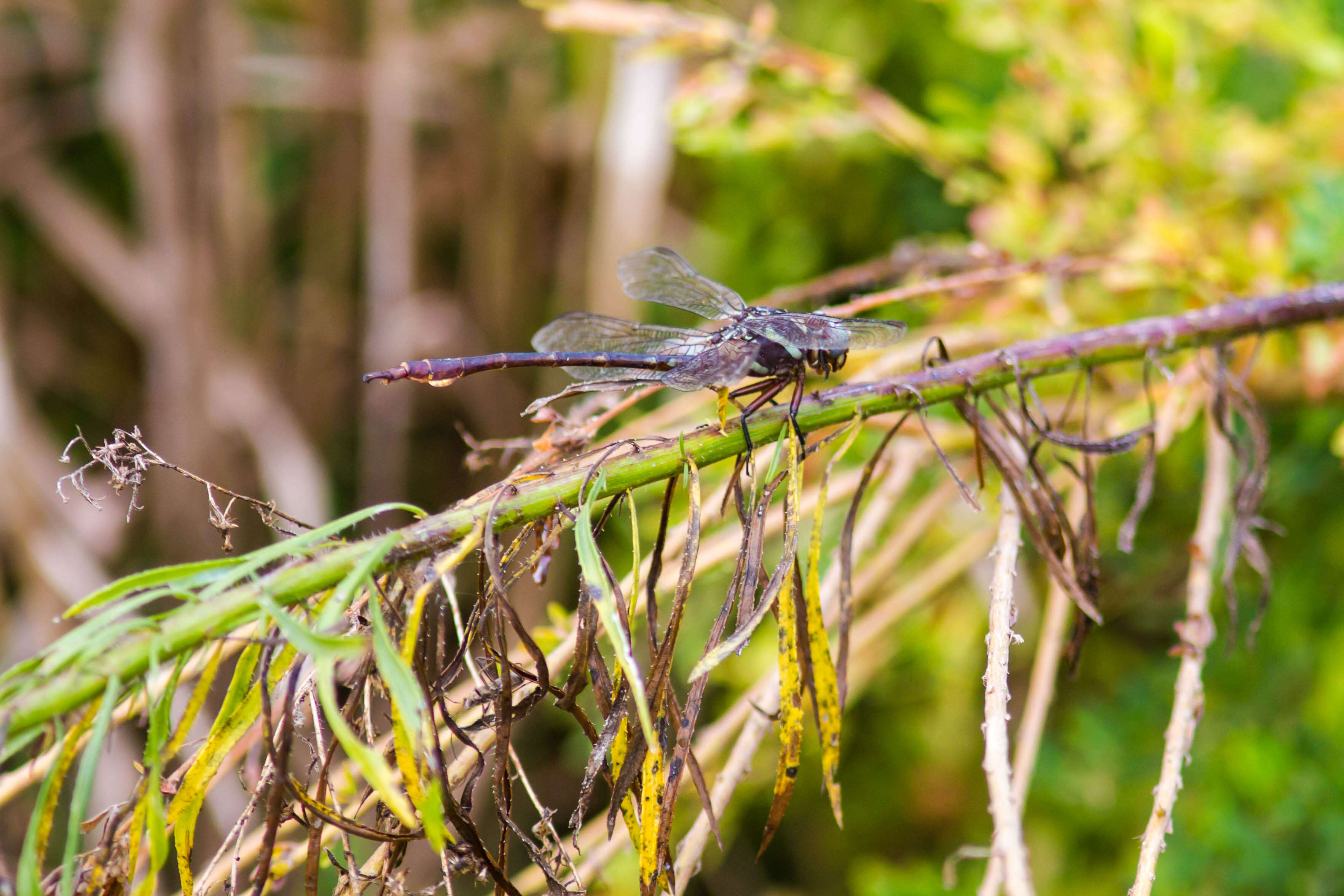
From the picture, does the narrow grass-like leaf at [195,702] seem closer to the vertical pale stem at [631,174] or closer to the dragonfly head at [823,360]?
the dragonfly head at [823,360]

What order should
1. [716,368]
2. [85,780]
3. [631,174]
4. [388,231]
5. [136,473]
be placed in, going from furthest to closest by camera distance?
[388,231] < [631,174] < [716,368] < [136,473] < [85,780]

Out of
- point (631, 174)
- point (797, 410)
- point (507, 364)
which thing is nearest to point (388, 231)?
point (631, 174)

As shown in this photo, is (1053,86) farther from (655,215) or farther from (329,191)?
(329,191)

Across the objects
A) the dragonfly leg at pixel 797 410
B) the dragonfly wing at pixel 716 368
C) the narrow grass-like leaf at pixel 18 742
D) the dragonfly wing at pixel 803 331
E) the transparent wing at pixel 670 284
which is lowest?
the narrow grass-like leaf at pixel 18 742

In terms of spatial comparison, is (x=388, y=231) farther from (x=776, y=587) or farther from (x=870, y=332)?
(x=776, y=587)

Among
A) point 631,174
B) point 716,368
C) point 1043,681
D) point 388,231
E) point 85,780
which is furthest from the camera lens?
point 388,231

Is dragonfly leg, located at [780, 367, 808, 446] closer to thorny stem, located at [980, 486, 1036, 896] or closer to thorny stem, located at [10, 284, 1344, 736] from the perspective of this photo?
thorny stem, located at [10, 284, 1344, 736]

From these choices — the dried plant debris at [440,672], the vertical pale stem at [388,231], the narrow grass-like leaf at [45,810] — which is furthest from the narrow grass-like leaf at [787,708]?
the vertical pale stem at [388,231]
